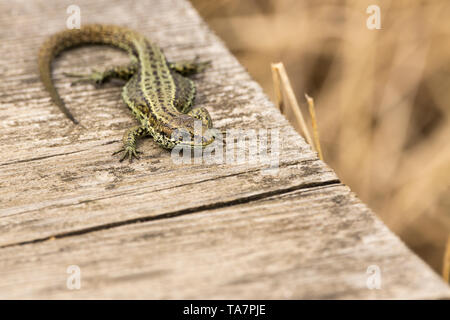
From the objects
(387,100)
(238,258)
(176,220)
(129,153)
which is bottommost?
(238,258)

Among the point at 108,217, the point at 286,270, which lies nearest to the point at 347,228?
the point at 286,270

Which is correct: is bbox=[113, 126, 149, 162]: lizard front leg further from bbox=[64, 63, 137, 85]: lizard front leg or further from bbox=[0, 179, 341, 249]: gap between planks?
bbox=[64, 63, 137, 85]: lizard front leg

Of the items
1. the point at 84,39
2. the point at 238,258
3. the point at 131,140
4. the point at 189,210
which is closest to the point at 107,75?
the point at 84,39

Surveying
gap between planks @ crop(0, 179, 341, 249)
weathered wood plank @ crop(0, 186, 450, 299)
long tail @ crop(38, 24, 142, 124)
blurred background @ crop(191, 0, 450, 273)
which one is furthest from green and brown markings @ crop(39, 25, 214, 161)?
blurred background @ crop(191, 0, 450, 273)

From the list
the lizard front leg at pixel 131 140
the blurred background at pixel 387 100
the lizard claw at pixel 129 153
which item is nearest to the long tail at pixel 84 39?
the lizard front leg at pixel 131 140

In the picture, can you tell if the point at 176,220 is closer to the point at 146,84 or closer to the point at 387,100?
the point at 146,84

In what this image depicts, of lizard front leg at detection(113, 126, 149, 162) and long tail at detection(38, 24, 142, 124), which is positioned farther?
long tail at detection(38, 24, 142, 124)
